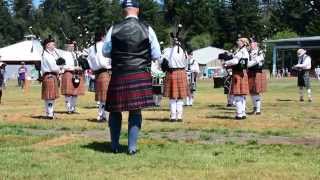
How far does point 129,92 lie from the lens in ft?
29.8

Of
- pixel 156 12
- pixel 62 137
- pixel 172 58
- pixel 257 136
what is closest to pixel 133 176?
pixel 62 137

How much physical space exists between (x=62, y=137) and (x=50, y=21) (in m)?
120

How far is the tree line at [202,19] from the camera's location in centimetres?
10812

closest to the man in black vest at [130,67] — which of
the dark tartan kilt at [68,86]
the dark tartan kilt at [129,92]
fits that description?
the dark tartan kilt at [129,92]

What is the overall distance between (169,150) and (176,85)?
536 centimetres

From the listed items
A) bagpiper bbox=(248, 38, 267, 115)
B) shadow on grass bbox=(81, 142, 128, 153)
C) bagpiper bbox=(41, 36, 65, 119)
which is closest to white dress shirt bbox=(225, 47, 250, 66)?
bagpiper bbox=(248, 38, 267, 115)

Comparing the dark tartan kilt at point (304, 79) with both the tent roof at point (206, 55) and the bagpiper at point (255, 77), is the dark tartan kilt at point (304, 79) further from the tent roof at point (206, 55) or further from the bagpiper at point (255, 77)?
the tent roof at point (206, 55)

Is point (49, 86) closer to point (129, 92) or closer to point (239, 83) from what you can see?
point (239, 83)

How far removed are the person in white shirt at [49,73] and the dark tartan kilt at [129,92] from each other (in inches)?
249

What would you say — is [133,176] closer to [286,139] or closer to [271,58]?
[286,139]

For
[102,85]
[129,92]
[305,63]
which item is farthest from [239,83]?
[305,63]

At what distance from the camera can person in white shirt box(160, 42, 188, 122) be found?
580 inches

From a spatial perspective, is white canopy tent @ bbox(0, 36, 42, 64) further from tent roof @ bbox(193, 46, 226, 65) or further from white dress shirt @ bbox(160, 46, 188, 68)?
white dress shirt @ bbox(160, 46, 188, 68)

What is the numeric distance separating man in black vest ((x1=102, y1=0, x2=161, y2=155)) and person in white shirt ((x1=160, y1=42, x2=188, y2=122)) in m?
5.42
